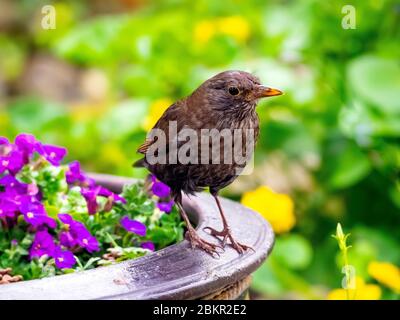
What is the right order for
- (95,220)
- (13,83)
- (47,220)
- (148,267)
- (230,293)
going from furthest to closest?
(13,83) → (95,220) → (47,220) → (230,293) → (148,267)

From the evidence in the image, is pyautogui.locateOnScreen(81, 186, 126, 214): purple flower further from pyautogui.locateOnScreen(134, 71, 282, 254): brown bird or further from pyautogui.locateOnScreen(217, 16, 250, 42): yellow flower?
pyautogui.locateOnScreen(217, 16, 250, 42): yellow flower

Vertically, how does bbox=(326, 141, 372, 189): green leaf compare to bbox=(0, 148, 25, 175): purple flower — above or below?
below

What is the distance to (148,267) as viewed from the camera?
1.85 metres

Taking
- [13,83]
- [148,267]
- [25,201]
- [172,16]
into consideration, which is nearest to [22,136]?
[25,201]

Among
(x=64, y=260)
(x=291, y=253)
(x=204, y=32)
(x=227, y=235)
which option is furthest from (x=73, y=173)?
(x=204, y=32)

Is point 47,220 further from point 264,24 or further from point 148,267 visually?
point 264,24

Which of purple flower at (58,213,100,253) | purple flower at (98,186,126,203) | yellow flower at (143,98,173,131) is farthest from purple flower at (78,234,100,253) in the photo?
yellow flower at (143,98,173,131)

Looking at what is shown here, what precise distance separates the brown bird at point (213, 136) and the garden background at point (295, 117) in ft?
5.39

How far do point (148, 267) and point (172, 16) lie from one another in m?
3.31

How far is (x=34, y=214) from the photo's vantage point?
7.13 feet

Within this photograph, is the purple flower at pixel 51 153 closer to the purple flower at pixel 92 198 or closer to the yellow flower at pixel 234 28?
the purple flower at pixel 92 198

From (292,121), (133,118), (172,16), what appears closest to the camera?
(133,118)

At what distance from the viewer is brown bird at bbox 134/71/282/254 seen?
2.02 metres

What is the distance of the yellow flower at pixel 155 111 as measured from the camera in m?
3.92
